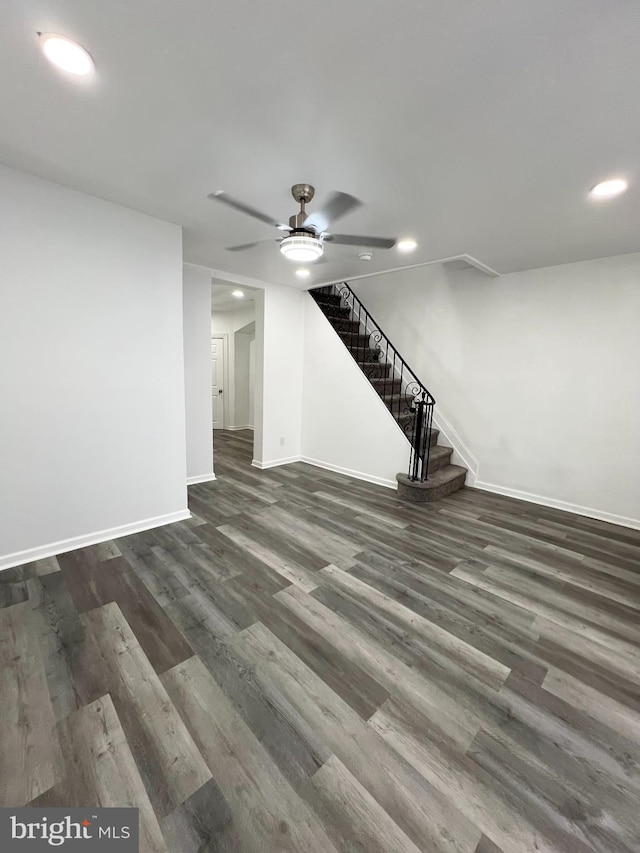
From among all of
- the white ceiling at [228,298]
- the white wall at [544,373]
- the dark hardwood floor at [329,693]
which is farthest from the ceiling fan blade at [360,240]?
the dark hardwood floor at [329,693]

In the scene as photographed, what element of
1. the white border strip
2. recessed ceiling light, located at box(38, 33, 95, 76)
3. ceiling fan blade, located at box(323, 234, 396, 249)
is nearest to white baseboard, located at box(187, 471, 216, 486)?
the white border strip

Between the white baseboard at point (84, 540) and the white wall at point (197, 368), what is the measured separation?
4.02 feet

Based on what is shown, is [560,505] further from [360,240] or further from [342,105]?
[342,105]

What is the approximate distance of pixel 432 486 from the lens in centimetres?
420

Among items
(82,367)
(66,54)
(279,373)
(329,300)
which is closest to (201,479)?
(279,373)

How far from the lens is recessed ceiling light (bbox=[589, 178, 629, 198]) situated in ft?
7.38

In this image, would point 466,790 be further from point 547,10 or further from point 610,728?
point 547,10

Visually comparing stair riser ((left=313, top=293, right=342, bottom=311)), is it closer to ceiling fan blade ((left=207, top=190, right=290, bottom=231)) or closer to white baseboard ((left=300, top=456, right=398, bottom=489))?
white baseboard ((left=300, top=456, right=398, bottom=489))

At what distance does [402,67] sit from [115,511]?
358cm

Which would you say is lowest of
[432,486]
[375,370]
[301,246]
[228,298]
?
[432,486]

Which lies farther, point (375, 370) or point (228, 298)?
point (228, 298)

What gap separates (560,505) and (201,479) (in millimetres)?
4622

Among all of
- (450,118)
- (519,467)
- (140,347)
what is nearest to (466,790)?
(450,118)

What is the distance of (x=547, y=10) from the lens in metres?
1.22
